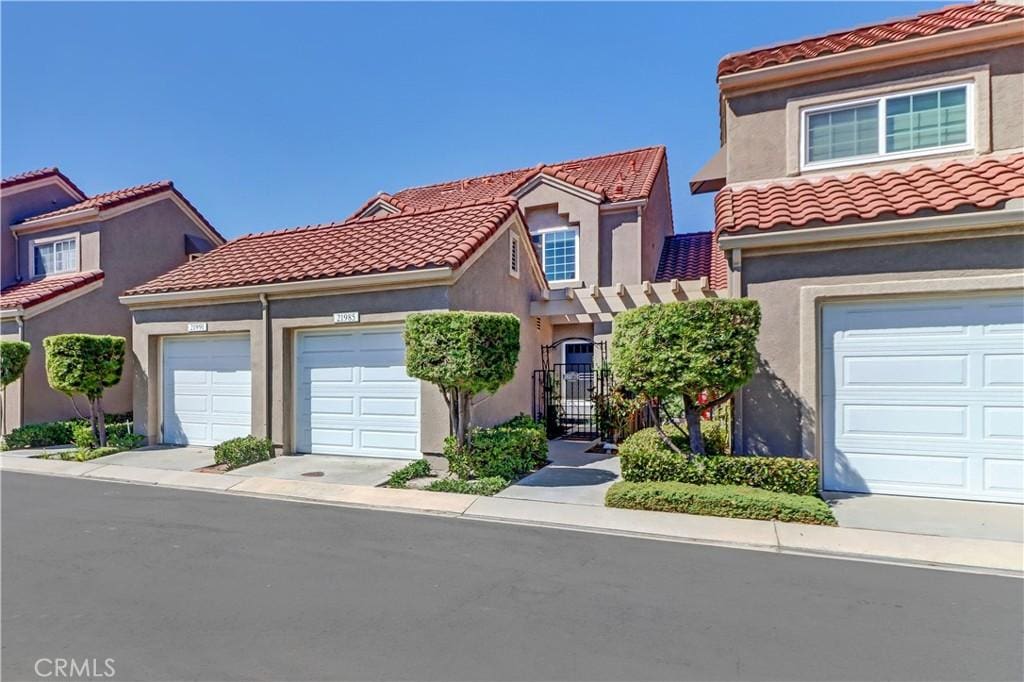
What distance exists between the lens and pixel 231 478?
9867 millimetres

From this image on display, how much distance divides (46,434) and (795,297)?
18467 millimetres

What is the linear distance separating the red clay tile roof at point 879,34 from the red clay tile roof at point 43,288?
61.9 ft

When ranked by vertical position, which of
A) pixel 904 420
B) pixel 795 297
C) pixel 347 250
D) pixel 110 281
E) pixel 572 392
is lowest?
pixel 572 392

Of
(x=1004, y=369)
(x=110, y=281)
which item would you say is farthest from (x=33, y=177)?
(x=1004, y=369)

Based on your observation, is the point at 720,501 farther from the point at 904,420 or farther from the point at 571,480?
the point at 904,420

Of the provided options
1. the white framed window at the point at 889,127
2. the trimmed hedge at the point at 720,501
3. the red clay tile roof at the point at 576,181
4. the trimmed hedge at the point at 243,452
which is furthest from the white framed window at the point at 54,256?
the white framed window at the point at 889,127

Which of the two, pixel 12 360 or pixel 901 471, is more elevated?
pixel 12 360

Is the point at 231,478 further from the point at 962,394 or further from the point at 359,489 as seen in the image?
the point at 962,394

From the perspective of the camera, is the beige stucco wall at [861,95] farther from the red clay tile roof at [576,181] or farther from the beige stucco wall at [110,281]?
the beige stucco wall at [110,281]

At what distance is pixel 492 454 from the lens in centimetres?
941

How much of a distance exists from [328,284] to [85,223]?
12403 mm

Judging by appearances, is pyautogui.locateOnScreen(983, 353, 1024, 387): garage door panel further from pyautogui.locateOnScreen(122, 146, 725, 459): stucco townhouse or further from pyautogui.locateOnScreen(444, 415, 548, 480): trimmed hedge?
pyautogui.locateOnScreen(444, 415, 548, 480): trimmed hedge

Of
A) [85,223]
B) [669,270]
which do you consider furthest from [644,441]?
[85,223]

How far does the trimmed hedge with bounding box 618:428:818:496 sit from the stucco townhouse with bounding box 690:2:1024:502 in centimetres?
66
